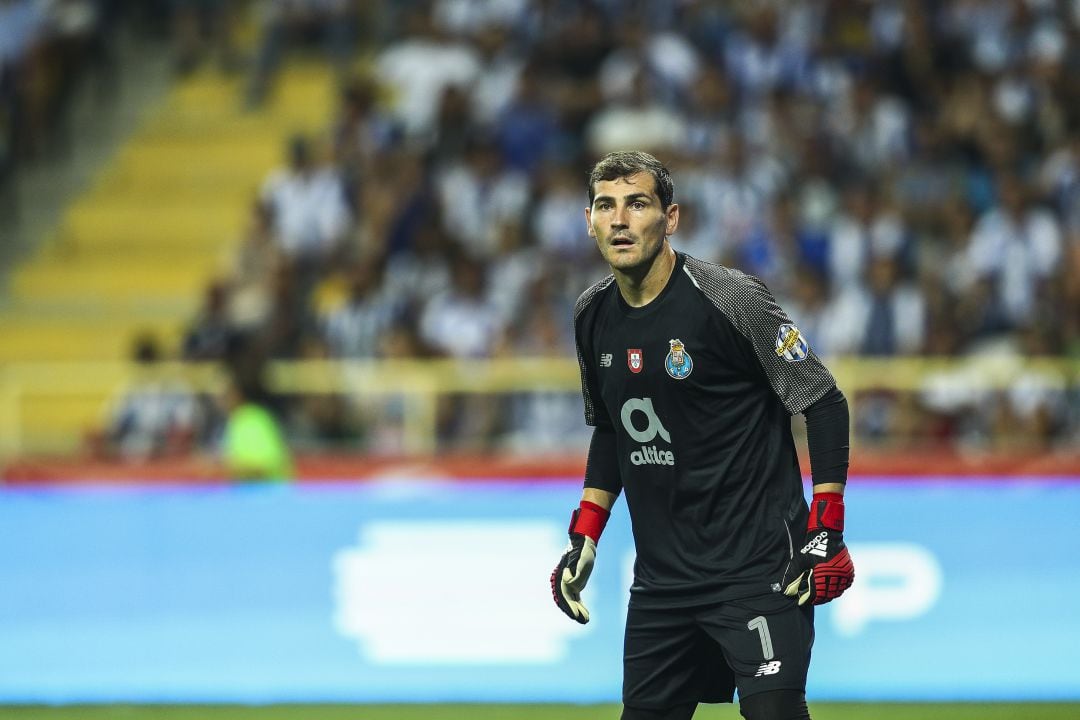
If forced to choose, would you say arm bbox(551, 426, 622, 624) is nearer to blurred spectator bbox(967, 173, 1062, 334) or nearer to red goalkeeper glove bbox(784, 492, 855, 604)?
red goalkeeper glove bbox(784, 492, 855, 604)

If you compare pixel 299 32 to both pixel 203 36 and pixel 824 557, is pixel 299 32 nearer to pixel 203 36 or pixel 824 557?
pixel 203 36

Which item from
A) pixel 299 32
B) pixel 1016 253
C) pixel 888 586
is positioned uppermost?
pixel 299 32

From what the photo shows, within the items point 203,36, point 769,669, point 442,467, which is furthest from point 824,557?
point 203,36

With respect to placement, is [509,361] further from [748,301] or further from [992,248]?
[748,301]

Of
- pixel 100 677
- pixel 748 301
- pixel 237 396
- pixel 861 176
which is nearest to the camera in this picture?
pixel 748 301

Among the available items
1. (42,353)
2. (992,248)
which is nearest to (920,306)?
(992,248)

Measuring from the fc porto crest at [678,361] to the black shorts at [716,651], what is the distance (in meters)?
0.68

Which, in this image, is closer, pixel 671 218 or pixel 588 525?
pixel 671 218

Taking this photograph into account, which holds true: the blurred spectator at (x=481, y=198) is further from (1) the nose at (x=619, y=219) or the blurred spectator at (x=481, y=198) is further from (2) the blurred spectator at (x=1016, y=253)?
(1) the nose at (x=619, y=219)

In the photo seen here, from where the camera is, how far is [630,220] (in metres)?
5.29

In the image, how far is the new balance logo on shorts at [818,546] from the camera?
5.14m

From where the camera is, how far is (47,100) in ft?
58.7

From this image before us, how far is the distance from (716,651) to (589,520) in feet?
1.96

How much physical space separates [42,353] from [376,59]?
14.3 feet
